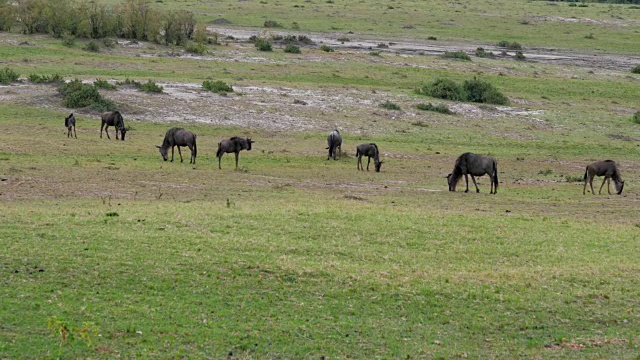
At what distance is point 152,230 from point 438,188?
13.6m

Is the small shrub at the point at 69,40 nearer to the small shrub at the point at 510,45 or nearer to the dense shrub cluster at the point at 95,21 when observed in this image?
the dense shrub cluster at the point at 95,21

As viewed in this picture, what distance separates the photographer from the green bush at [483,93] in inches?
1984

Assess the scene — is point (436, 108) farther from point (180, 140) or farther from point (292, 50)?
point (180, 140)

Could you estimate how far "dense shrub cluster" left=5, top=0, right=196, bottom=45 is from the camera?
5928 centimetres

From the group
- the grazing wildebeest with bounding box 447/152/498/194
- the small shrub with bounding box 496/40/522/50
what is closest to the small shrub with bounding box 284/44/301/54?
the small shrub with bounding box 496/40/522/50

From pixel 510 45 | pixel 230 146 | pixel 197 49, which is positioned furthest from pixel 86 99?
pixel 510 45

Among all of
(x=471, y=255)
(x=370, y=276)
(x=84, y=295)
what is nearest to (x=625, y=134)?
(x=471, y=255)

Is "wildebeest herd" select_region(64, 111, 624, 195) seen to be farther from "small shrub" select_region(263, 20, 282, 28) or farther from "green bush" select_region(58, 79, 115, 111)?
"small shrub" select_region(263, 20, 282, 28)

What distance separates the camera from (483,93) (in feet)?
166

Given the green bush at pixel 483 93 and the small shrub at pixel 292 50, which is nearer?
the green bush at pixel 483 93

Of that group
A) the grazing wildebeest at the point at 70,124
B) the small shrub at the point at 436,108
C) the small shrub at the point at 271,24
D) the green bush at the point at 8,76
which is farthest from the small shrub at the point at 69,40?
the small shrub at the point at 271,24

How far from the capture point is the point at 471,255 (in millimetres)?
18906

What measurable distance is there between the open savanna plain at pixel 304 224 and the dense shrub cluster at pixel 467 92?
1.28m

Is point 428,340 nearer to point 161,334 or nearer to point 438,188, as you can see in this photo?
point 161,334
